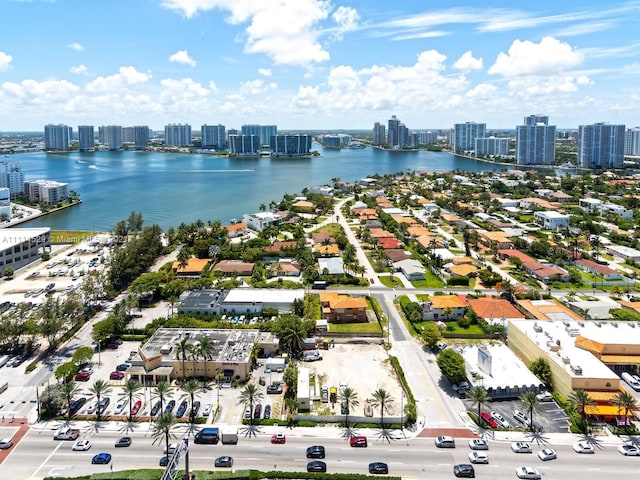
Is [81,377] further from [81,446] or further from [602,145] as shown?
[602,145]

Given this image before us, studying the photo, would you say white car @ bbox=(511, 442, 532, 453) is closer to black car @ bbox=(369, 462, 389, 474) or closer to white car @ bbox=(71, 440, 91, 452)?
black car @ bbox=(369, 462, 389, 474)

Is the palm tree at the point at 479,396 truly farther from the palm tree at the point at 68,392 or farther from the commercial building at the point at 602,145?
the commercial building at the point at 602,145

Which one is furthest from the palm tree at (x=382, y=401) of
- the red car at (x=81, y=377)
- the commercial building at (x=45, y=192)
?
the commercial building at (x=45, y=192)

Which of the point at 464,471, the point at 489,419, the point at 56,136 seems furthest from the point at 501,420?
the point at 56,136

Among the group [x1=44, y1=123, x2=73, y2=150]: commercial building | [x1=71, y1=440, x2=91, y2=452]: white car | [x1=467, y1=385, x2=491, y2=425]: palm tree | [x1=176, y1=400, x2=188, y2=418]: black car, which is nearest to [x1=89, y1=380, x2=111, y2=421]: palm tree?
[x1=71, y1=440, x2=91, y2=452]: white car

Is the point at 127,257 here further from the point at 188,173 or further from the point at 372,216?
the point at 188,173

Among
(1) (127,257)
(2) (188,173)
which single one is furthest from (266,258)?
(2) (188,173)

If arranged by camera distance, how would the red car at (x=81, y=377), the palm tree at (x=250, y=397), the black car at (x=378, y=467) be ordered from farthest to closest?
the red car at (x=81, y=377), the palm tree at (x=250, y=397), the black car at (x=378, y=467)
